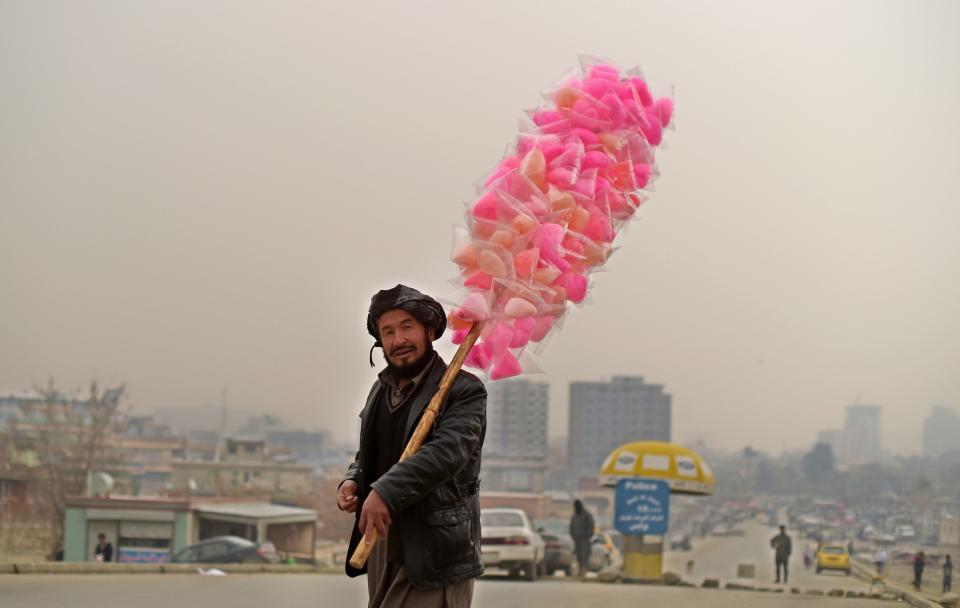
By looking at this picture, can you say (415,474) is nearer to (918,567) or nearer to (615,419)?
(918,567)

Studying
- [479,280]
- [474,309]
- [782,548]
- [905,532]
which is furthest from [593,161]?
[782,548]

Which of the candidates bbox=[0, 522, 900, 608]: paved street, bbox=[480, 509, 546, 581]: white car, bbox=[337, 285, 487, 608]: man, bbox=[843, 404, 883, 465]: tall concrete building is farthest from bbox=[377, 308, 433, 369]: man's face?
bbox=[843, 404, 883, 465]: tall concrete building

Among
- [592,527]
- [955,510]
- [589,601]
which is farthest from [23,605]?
[592,527]

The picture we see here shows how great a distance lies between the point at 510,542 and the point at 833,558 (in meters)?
15.3

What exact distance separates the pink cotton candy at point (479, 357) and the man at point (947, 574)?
30.4 feet

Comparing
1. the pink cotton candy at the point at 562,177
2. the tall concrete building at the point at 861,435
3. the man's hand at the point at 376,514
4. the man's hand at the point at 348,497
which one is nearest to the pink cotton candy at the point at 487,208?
the pink cotton candy at the point at 562,177

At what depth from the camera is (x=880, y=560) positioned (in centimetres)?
1883

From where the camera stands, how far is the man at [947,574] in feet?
41.3

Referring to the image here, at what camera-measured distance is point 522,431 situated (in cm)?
16425

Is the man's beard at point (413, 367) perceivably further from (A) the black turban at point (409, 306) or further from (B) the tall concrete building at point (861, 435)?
(B) the tall concrete building at point (861, 435)

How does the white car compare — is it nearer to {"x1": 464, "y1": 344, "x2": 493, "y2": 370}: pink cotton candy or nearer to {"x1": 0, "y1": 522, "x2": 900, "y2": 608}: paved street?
{"x1": 0, "y1": 522, "x2": 900, "y2": 608}: paved street

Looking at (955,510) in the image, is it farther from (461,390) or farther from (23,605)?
(461,390)

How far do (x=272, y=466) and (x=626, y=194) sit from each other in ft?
295

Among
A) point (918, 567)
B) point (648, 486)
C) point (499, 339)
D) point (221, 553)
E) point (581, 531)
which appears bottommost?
point (221, 553)
